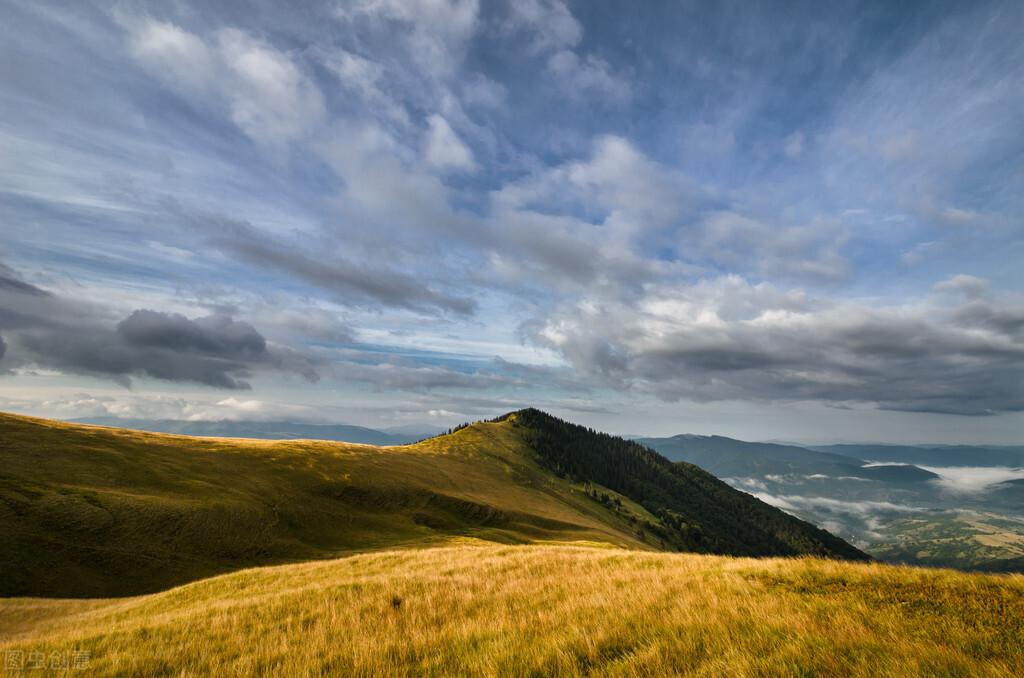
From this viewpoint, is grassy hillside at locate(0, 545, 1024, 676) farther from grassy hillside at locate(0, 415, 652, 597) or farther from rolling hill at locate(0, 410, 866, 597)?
rolling hill at locate(0, 410, 866, 597)

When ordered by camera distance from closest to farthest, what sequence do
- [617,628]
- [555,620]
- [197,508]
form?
[617,628], [555,620], [197,508]

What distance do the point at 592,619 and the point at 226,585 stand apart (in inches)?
762

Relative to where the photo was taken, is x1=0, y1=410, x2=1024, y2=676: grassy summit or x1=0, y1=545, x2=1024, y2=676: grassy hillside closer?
x1=0, y1=545, x2=1024, y2=676: grassy hillside

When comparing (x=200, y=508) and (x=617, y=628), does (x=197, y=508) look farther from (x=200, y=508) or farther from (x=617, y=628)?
(x=617, y=628)

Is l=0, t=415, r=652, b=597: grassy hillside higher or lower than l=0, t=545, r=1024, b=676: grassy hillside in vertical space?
lower

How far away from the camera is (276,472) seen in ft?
261

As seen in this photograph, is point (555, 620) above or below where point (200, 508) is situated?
above

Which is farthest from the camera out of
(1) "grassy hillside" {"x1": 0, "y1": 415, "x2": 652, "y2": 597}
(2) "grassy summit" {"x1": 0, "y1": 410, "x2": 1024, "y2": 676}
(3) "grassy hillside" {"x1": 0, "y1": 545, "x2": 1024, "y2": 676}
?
(1) "grassy hillside" {"x1": 0, "y1": 415, "x2": 652, "y2": 597}

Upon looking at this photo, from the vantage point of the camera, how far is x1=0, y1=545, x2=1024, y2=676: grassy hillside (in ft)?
17.1

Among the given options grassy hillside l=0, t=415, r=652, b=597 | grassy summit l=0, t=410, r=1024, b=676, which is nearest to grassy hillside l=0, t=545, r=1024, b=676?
grassy summit l=0, t=410, r=1024, b=676

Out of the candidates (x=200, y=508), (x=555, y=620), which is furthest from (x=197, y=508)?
(x=555, y=620)

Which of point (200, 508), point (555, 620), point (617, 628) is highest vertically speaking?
point (617, 628)

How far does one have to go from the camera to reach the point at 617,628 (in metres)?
6.69

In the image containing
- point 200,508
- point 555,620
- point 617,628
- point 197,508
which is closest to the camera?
point 617,628
